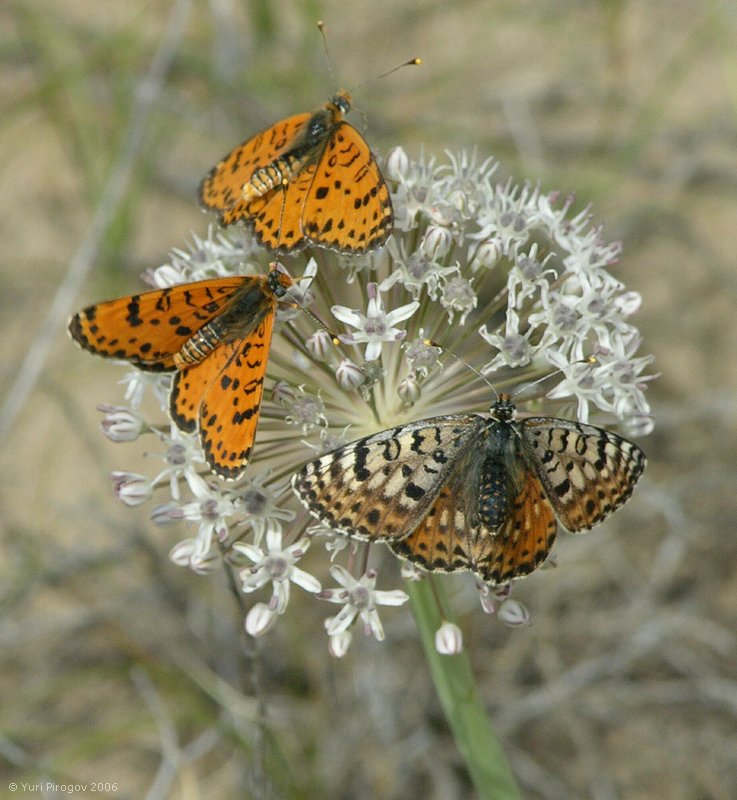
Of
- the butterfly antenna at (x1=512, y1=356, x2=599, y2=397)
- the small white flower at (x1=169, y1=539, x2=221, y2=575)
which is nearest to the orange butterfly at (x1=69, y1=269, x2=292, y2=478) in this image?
the small white flower at (x1=169, y1=539, x2=221, y2=575)

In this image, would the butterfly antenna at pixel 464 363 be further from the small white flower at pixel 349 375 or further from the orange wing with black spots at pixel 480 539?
the orange wing with black spots at pixel 480 539

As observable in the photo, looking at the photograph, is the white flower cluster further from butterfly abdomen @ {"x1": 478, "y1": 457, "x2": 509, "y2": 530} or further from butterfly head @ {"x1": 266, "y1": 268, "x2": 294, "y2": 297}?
butterfly abdomen @ {"x1": 478, "y1": 457, "x2": 509, "y2": 530}

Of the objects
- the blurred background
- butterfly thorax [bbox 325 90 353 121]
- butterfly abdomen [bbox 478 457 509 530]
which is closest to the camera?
butterfly abdomen [bbox 478 457 509 530]

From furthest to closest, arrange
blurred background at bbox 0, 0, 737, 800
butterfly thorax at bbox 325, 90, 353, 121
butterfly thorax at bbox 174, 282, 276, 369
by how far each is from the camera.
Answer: blurred background at bbox 0, 0, 737, 800, butterfly thorax at bbox 325, 90, 353, 121, butterfly thorax at bbox 174, 282, 276, 369

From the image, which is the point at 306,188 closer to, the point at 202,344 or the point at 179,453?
the point at 202,344

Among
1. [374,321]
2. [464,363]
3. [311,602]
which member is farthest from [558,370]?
[311,602]

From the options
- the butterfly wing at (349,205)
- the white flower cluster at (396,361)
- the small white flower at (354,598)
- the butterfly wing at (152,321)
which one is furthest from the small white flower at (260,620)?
Result: the butterfly wing at (349,205)

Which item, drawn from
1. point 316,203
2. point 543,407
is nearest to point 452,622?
point 543,407
